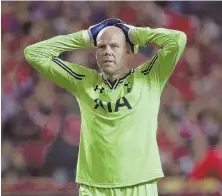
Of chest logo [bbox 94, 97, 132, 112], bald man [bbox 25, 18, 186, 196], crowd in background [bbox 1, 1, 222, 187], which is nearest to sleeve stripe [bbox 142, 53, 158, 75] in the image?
bald man [bbox 25, 18, 186, 196]

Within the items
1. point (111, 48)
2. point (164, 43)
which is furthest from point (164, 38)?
point (111, 48)

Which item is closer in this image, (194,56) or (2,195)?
(2,195)

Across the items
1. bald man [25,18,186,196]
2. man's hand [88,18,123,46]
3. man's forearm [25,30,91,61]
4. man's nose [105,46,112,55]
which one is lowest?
bald man [25,18,186,196]

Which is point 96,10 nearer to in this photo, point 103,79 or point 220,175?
point 220,175

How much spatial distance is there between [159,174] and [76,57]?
1.94 meters

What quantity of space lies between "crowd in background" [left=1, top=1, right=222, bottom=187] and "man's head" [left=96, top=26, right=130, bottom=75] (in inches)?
60.2

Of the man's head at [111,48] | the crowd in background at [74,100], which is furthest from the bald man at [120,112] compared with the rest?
the crowd in background at [74,100]

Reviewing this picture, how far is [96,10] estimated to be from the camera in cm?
371

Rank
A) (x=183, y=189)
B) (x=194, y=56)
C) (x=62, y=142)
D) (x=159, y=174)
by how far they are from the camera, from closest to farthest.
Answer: (x=159, y=174) → (x=183, y=189) → (x=62, y=142) → (x=194, y=56)

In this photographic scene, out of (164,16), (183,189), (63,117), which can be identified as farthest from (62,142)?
(164,16)

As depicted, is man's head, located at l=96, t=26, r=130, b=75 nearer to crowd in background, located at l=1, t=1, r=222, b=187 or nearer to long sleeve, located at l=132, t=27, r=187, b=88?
long sleeve, located at l=132, t=27, r=187, b=88

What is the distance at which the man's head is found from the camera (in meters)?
1.75

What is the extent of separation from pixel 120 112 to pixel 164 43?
240mm

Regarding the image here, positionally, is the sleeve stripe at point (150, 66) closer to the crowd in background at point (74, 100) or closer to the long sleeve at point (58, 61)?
the long sleeve at point (58, 61)
